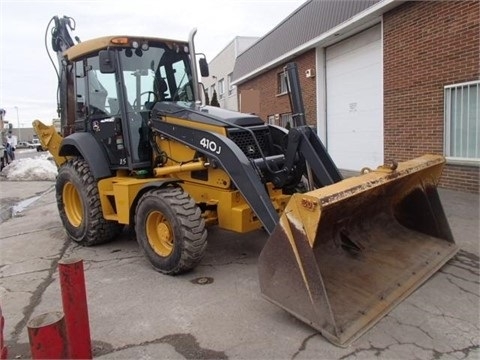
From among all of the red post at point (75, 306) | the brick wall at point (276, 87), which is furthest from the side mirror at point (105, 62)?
the brick wall at point (276, 87)

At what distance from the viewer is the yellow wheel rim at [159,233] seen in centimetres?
480

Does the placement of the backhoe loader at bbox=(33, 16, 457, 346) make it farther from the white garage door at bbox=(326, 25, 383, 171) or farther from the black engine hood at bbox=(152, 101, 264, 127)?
the white garage door at bbox=(326, 25, 383, 171)

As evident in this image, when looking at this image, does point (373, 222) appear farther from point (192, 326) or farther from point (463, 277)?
point (192, 326)

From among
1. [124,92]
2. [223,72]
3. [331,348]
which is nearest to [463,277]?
[331,348]

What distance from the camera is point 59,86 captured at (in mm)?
6973

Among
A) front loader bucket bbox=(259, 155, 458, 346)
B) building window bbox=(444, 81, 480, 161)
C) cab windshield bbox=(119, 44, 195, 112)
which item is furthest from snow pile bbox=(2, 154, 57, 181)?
front loader bucket bbox=(259, 155, 458, 346)

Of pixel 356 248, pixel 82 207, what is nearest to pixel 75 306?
pixel 356 248

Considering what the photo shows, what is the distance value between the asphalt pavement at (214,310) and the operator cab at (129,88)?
148cm

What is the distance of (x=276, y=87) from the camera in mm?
17953

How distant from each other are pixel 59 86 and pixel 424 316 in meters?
6.26

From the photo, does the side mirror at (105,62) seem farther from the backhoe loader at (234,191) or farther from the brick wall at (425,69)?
the brick wall at (425,69)

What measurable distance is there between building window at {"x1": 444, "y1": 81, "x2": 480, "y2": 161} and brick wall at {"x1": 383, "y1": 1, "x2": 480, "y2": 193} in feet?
0.46

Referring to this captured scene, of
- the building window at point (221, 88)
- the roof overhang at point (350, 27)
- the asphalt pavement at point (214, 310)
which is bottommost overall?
the asphalt pavement at point (214, 310)

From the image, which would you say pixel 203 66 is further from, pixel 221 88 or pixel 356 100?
pixel 221 88
